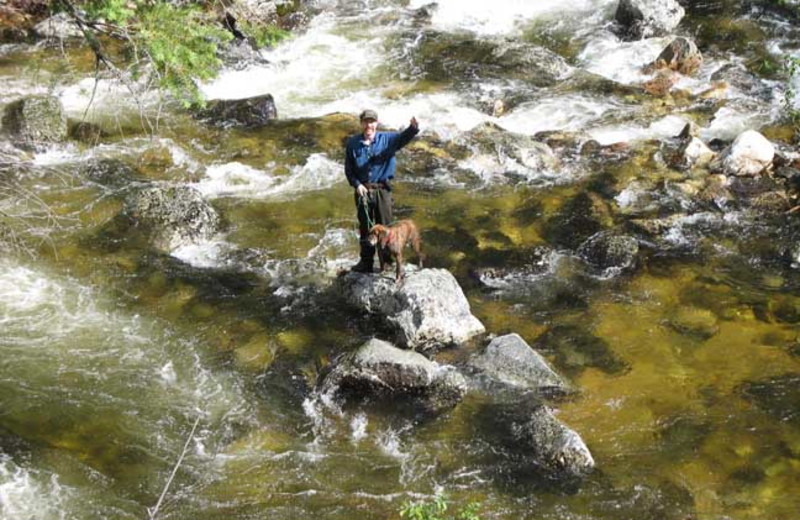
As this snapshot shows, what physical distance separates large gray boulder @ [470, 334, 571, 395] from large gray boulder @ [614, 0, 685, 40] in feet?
41.9

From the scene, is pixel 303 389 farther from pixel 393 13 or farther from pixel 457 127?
pixel 393 13

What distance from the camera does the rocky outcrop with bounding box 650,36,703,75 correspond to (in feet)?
55.5

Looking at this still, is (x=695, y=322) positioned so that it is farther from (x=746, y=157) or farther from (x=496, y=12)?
(x=496, y=12)

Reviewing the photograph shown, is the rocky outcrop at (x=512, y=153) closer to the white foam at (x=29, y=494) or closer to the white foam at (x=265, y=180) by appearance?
the white foam at (x=265, y=180)

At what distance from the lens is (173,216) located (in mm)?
11734

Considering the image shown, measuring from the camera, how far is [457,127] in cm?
1505

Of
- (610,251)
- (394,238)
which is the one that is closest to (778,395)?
(610,251)

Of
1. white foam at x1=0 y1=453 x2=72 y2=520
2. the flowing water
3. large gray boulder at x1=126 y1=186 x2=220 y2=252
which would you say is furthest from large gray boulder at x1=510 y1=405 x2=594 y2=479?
large gray boulder at x1=126 y1=186 x2=220 y2=252

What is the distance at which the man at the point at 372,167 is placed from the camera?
8508mm

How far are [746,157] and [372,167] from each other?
7798mm

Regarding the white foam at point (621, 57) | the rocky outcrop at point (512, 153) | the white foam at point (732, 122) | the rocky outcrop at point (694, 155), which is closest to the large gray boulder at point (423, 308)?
the rocky outcrop at point (512, 153)

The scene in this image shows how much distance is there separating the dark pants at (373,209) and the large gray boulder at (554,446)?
309cm

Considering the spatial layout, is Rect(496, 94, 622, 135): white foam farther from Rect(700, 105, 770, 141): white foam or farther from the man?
the man

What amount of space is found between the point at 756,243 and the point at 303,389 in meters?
7.48
